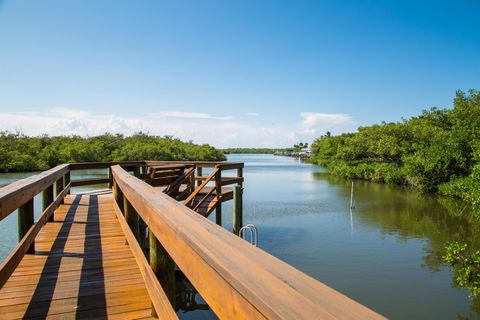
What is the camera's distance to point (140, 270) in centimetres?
267

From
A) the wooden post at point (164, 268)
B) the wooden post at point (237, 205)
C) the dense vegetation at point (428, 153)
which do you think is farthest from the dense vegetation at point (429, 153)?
the wooden post at point (164, 268)

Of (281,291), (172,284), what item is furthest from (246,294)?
(172,284)

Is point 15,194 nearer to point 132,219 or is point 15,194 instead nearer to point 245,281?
point 132,219

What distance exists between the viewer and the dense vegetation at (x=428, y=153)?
2430 centimetres

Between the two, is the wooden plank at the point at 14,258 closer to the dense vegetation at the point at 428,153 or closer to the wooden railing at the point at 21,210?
the wooden railing at the point at 21,210

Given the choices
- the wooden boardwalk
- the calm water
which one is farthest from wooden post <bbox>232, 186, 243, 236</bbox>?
the wooden boardwalk

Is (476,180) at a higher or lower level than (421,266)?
higher

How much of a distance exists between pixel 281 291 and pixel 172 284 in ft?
4.17

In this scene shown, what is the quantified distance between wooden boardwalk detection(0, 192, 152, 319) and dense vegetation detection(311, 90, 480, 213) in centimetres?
1038

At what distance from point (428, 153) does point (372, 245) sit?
15.9 m

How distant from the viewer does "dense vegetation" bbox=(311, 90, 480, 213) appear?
2430cm

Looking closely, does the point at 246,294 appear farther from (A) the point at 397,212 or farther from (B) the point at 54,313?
(A) the point at 397,212

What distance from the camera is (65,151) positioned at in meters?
51.8

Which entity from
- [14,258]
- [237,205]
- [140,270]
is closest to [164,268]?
[140,270]
